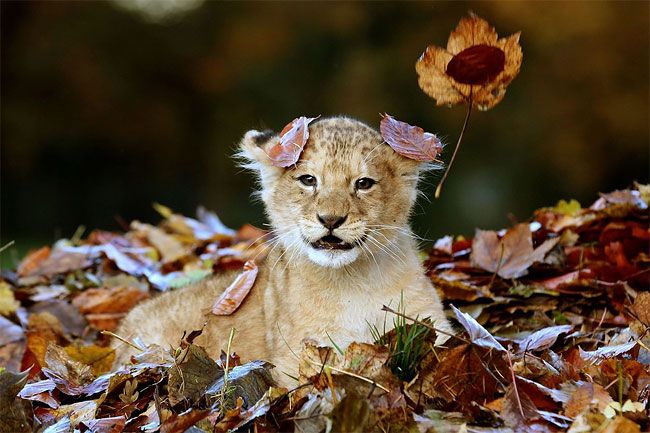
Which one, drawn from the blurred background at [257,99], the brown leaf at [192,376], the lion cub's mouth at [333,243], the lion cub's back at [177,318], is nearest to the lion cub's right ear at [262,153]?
the lion cub's mouth at [333,243]

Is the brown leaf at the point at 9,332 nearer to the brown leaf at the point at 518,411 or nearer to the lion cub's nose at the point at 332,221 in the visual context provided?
the lion cub's nose at the point at 332,221

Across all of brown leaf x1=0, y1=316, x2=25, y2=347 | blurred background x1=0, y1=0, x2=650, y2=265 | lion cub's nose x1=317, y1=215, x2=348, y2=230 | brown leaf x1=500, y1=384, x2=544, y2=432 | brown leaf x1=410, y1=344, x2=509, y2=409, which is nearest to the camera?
brown leaf x1=500, y1=384, x2=544, y2=432

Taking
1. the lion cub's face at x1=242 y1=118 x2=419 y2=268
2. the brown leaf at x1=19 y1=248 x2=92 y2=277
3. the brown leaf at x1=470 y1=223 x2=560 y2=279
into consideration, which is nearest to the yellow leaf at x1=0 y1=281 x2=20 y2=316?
the brown leaf at x1=19 y1=248 x2=92 y2=277

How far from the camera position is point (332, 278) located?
443 centimetres

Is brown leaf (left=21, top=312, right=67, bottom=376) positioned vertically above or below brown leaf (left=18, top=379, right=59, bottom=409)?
below

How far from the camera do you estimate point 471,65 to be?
3760 millimetres

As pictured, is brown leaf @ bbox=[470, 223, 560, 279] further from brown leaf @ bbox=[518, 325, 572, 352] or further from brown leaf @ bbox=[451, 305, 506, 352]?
brown leaf @ bbox=[451, 305, 506, 352]

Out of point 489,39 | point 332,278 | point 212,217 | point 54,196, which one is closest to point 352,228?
point 332,278

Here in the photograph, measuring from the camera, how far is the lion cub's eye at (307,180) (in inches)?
171

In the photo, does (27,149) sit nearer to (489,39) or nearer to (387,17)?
(387,17)

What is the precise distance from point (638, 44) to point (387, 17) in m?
3.84

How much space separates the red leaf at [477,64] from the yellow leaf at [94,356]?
7.02 feet

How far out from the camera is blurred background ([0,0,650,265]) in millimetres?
14023

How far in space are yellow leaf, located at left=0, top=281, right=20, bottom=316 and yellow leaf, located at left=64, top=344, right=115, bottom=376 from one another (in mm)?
1028
